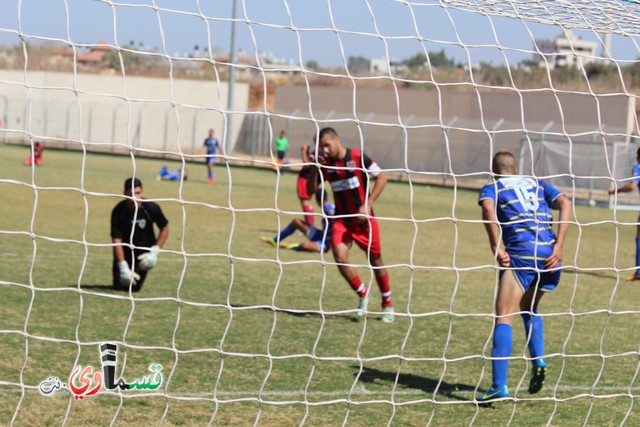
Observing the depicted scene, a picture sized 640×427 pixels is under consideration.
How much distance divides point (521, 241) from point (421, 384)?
1.24 meters

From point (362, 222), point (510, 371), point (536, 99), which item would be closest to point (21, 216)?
point (362, 222)

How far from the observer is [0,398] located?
19.6ft

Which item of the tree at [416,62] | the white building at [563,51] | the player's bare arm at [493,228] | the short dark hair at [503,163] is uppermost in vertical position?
the white building at [563,51]

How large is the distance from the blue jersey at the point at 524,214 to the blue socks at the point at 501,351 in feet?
1.78

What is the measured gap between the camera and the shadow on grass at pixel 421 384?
6848 millimetres

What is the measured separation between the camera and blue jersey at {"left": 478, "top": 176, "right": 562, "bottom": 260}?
6820mm

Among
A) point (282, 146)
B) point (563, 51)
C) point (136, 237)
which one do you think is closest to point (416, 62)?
point (282, 146)

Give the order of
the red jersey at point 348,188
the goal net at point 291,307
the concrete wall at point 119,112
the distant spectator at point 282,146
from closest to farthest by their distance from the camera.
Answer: the goal net at point 291,307 < the red jersey at point 348,188 < the distant spectator at point 282,146 < the concrete wall at point 119,112

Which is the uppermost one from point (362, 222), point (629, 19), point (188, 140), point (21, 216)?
point (629, 19)

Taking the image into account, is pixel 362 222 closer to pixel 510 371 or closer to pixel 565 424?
pixel 510 371

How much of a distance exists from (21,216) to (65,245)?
151 inches

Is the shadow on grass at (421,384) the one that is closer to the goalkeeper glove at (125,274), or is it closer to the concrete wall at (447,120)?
the goalkeeper glove at (125,274)

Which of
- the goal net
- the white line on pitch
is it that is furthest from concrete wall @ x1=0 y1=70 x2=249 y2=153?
the white line on pitch
